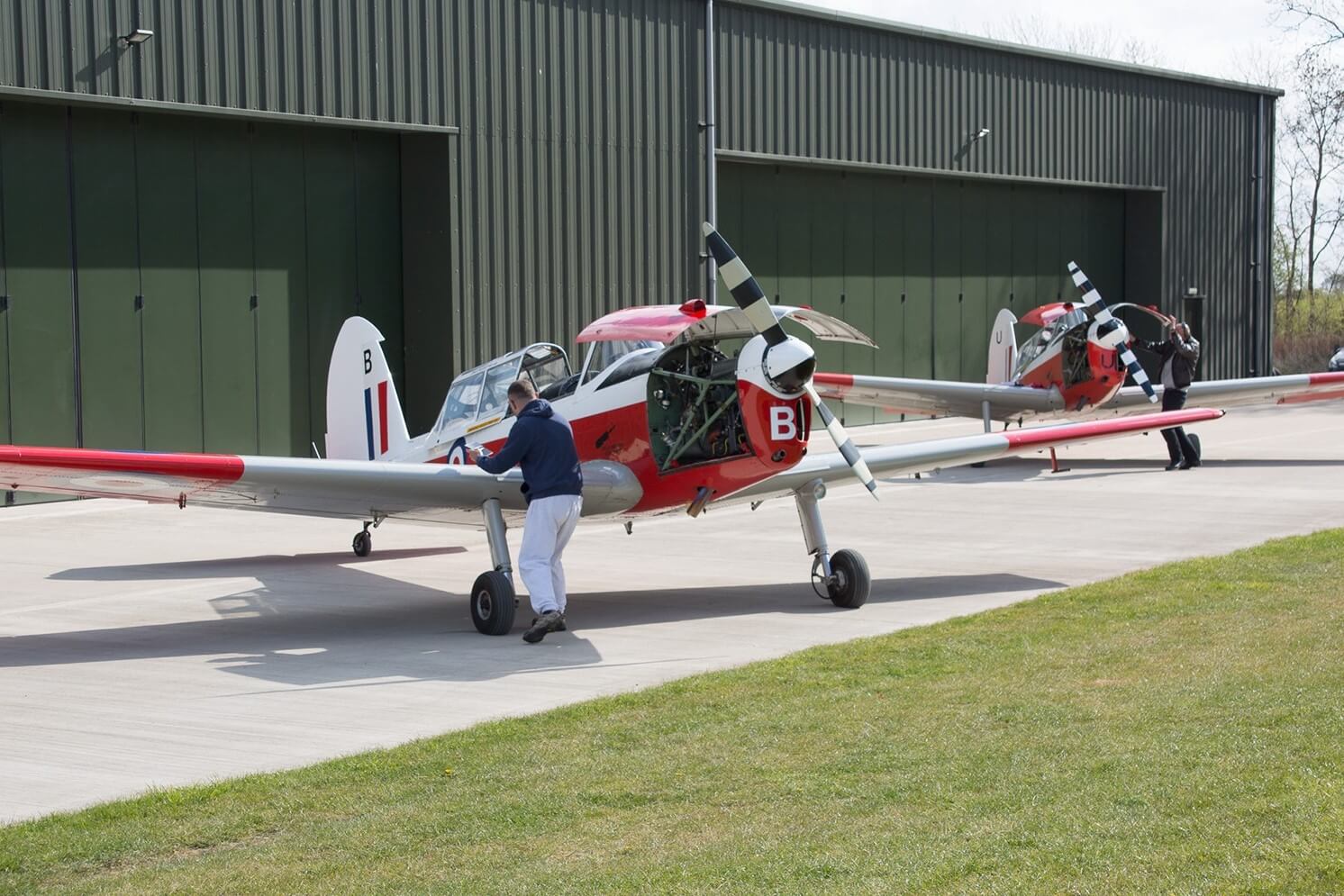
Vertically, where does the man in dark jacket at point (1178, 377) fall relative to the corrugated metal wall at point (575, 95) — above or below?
below

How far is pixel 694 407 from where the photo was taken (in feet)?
36.6

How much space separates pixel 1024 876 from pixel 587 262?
20893 millimetres

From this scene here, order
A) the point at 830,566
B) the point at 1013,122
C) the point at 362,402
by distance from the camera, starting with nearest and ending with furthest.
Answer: the point at 830,566
the point at 362,402
the point at 1013,122

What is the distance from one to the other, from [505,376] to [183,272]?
33.1 feet

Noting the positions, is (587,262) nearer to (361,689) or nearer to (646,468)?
(646,468)

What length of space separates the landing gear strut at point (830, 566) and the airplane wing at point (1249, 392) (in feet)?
42.6

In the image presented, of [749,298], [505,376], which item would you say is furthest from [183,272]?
[749,298]

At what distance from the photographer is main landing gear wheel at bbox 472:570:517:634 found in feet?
34.9

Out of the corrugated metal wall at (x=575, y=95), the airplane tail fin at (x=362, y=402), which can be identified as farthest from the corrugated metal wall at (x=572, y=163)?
the airplane tail fin at (x=362, y=402)

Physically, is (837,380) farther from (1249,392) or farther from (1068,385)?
(1249,392)

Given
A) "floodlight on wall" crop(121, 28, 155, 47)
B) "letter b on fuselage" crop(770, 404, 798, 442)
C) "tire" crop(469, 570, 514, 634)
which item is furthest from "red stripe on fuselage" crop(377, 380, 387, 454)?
"floodlight on wall" crop(121, 28, 155, 47)

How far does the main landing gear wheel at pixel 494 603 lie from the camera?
10641 millimetres

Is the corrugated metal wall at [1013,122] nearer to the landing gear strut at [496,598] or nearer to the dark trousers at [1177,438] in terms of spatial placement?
the dark trousers at [1177,438]

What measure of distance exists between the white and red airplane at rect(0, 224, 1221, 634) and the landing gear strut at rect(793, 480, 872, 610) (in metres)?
0.01
